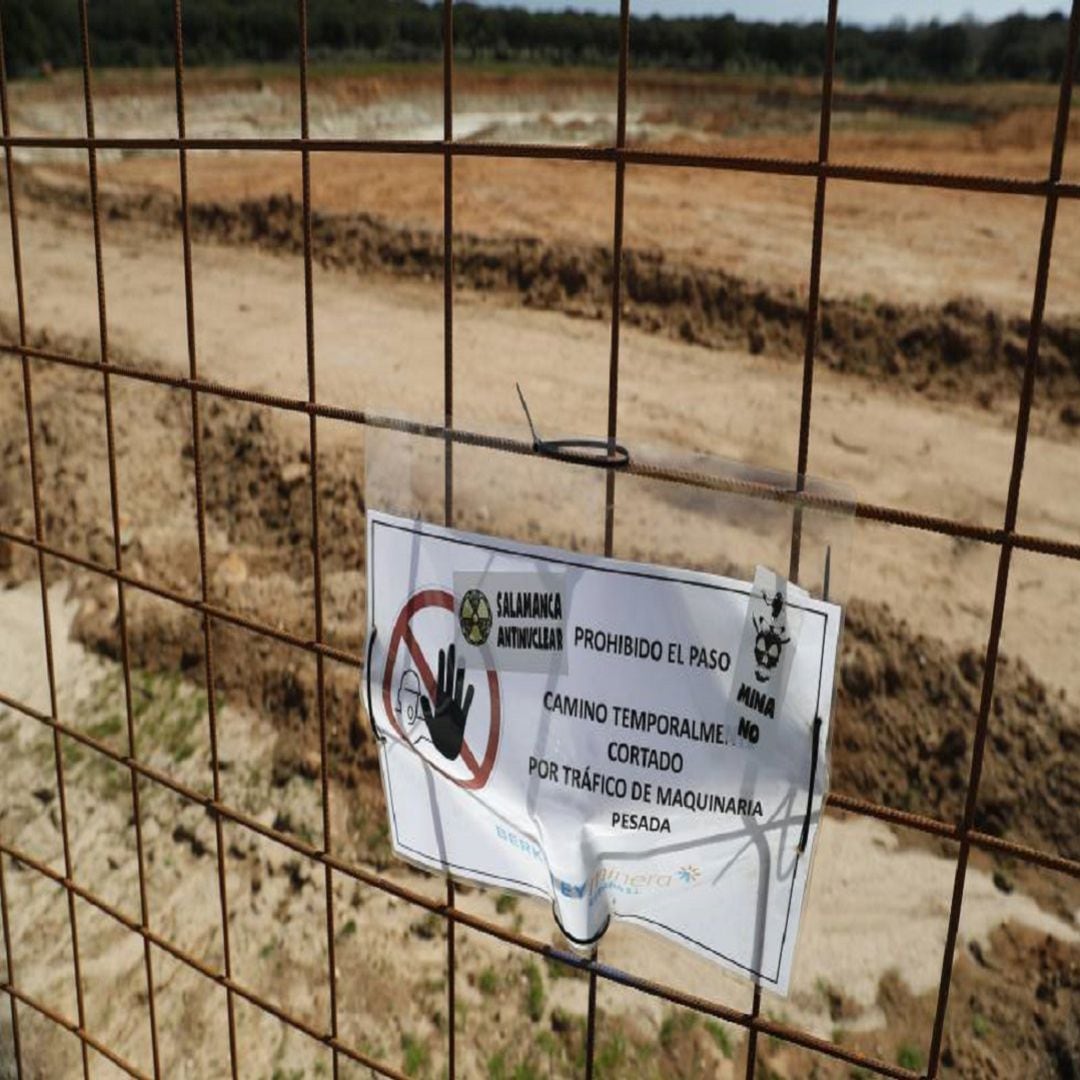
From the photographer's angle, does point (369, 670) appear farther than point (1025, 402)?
Yes

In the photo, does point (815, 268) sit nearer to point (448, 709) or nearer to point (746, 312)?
point (448, 709)

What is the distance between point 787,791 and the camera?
1203 millimetres

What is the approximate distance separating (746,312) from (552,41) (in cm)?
2039

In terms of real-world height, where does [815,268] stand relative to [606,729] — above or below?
above

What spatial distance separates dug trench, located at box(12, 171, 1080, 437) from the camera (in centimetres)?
953

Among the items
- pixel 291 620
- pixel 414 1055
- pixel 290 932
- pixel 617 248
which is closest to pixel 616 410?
pixel 617 248

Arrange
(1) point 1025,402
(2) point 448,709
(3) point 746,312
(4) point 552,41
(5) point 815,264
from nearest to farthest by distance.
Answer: (1) point 1025,402 → (5) point 815,264 → (2) point 448,709 → (3) point 746,312 → (4) point 552,41

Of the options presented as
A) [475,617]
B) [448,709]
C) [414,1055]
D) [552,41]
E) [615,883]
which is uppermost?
[552,41]

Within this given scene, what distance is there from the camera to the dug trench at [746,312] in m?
9.53

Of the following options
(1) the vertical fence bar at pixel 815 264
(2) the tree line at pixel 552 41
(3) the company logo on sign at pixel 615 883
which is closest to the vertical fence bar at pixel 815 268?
(1) the vertical fence bar at pixel 815 264

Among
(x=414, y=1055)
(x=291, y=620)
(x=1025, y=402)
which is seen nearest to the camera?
(x=1025, y=402)

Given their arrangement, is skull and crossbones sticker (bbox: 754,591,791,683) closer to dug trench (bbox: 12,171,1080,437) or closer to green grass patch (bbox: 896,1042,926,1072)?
green grass patch (bbox: 896,1042,926,1072)

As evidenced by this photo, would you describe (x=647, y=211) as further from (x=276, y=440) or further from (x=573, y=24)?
(x=573, y=24)

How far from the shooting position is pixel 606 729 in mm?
1279
